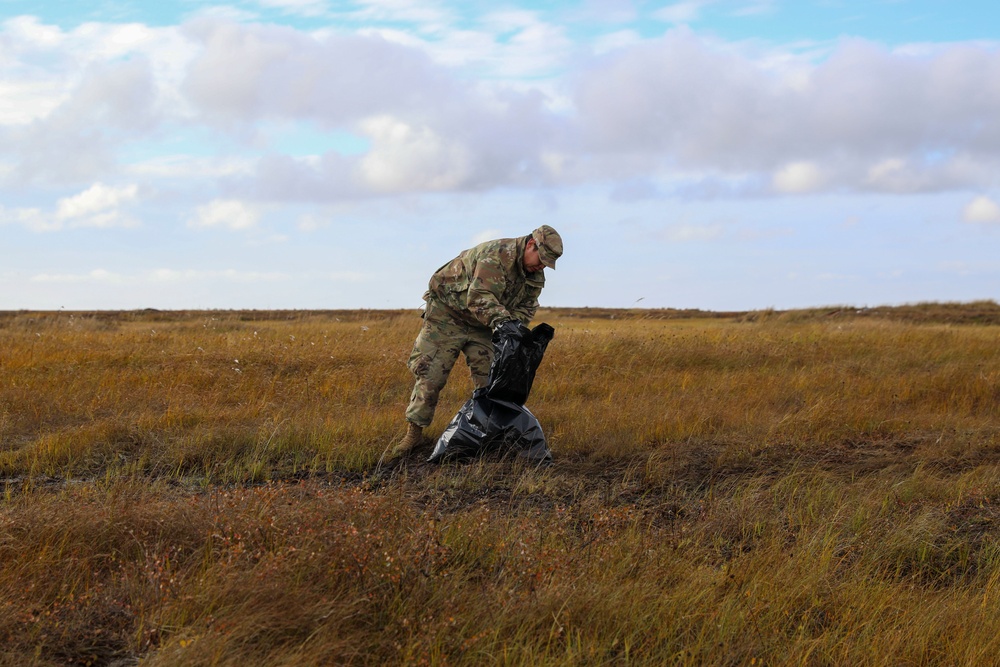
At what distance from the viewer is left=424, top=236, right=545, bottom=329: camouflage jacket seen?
5.39 m

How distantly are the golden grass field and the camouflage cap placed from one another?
52.8 inches

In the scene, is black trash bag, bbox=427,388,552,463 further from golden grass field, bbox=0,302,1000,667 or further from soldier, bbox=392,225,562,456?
soldier, bbox=392,225,562,456

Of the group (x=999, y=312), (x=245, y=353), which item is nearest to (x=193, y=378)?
(x=245, y=353)

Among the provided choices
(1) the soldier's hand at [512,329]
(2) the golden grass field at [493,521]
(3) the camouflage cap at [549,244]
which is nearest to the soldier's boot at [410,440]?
(2) the golden grass field at [493,521]

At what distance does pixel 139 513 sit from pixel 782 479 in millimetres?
3623

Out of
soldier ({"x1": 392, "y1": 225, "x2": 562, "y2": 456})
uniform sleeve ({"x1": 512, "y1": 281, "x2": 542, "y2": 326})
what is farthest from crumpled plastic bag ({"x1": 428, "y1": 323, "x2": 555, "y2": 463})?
uniform sleeve ({"x1": 512, "y1": 281, "x2": 542, "y2": 326})

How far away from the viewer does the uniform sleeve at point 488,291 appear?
5328 millimetres

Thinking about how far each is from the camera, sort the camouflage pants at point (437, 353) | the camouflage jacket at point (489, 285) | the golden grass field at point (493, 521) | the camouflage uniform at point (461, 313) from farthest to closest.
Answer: the camouflage pants at point (437, 353), the camouflage uniform at point (461, 313), the camouflage jacket at point (489, 285), the golden grass field at point (493, 521)

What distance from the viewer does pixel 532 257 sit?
5.47 meters

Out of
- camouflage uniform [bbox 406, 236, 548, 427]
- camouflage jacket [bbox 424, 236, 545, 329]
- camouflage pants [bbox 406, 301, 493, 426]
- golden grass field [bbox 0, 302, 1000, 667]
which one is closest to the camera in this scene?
golden grass field [bbox 0, 302, 1000, 667]

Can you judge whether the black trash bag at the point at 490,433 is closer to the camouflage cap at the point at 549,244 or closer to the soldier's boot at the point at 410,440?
the soldier's boot at the point at 410,440

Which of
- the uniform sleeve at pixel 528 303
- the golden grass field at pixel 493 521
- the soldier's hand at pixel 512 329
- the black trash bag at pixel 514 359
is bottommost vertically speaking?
the golden grass field at pixel 493 521

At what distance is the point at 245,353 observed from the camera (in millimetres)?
9477

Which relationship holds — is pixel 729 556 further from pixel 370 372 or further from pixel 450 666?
pixel 370 372
